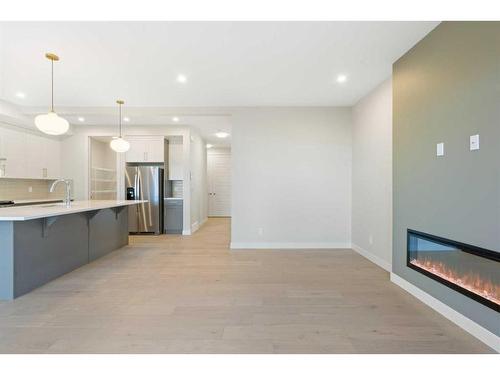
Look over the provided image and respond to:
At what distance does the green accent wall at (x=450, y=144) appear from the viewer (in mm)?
1783

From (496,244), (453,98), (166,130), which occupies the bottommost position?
(496,244)

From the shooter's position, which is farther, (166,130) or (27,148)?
(166,130)

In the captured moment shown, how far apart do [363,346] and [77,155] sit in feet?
22.0

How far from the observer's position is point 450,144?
2.13 metres

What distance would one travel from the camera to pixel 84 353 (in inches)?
66.7

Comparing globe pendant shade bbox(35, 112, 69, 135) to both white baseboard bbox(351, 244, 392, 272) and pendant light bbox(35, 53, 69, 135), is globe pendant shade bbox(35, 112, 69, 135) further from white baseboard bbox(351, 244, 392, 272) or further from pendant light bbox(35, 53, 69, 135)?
white baseboard bbox(351, 244, 392, 272)

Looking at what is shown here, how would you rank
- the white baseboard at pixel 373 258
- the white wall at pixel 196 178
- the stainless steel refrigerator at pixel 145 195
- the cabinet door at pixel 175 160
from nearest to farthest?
the white baseboard at pixel 373 258 < the stainless steel refrigerator at pixel 145 195 < the white wall at pixel 196 178 < the cabinet door at pixel 175 160

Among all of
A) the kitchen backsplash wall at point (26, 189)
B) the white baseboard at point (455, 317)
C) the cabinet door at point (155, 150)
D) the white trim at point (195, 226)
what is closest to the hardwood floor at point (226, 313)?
the white baseboard at point (455, 317)

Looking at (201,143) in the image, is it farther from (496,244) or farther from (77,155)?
(496,244)

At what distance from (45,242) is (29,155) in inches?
135

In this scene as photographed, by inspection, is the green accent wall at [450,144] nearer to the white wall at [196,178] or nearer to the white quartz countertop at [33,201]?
the white wall at [196,178]

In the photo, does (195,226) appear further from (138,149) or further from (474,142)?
(474,142)

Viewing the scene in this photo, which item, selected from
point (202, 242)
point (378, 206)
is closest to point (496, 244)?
point (378, 206)

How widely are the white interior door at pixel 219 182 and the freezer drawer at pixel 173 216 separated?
313 cm
